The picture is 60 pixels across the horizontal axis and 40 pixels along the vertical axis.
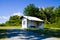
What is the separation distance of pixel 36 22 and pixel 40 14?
31.2 meters

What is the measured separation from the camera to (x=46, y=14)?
70562mm

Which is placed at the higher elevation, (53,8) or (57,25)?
(53,8)

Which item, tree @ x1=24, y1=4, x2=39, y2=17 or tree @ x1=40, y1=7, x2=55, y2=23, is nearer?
tree @ x1=40, y1=7, x2=55, y2=23

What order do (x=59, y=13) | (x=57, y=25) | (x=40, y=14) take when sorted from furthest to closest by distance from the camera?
(x=40, y=14), (x=59, y=13), (x=57, y=25)

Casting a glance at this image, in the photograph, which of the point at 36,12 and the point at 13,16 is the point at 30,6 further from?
the point at 13,16

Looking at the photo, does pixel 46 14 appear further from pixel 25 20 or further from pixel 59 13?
pixel 25 20

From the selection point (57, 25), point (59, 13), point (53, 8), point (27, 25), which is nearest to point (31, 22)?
point (27, 25)

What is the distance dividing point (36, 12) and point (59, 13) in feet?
39.0

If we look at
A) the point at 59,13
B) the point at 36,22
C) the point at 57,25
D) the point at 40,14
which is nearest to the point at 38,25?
the point at 36,22

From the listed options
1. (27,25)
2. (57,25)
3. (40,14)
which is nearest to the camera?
(27,25)

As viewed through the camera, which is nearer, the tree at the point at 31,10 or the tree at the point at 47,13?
the tree at the point at 47,13

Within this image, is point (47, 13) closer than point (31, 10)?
No

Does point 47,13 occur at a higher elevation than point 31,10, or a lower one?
lower

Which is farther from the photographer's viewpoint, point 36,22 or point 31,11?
point 31,11
